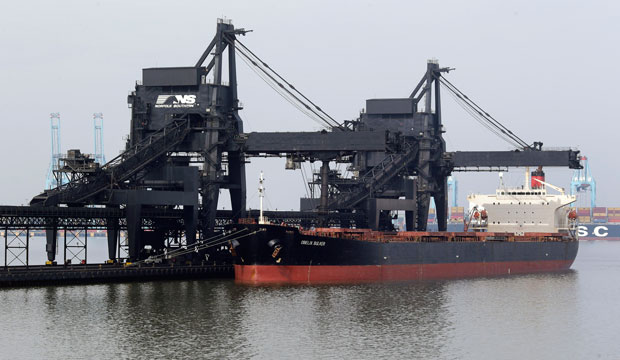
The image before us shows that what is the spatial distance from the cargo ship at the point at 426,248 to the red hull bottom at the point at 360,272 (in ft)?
0.24

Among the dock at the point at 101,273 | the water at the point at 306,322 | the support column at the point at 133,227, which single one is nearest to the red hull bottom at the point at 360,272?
the water at the point at 306,322

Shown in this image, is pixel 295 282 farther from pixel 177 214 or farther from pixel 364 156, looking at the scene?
pixel 364 156

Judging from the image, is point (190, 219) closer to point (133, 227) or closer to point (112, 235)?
point (112, 235)

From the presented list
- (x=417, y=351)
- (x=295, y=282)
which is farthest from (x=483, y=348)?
(x=295, y=282)

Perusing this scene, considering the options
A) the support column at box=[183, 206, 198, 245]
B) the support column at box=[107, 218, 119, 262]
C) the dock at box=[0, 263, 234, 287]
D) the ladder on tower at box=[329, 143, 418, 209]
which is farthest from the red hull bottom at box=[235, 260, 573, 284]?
the ladder on tower at box=[329, 143, 418, 209]

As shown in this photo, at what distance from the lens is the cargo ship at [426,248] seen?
70250 mm

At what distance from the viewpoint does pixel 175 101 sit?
87.5m

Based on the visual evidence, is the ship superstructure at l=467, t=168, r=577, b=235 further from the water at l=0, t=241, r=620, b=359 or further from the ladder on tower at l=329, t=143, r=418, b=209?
the water at l=0, t=241, r=620, b=359

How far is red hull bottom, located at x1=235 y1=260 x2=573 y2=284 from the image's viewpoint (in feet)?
231

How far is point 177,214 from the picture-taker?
82.0 metres

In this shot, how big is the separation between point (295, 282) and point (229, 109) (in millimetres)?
23603

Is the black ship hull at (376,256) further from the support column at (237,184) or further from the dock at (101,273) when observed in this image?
the support column at (237,184)

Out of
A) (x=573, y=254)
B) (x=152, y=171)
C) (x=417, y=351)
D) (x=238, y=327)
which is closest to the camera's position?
(x=417, y=351)

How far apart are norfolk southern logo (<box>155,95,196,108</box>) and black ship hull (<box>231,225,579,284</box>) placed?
19.9 m
